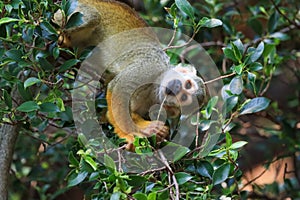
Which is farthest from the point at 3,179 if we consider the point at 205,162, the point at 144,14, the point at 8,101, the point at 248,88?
the point at 144,14

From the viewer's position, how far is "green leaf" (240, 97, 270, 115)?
5.51 ft

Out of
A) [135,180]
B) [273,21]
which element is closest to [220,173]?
[135,180]

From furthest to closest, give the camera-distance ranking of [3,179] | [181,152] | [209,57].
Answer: [209,57], [3,179], [181,152]

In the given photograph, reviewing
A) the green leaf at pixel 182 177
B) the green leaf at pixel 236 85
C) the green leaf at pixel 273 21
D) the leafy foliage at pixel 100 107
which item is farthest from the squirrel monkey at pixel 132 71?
the green leaf at pixel 273 21

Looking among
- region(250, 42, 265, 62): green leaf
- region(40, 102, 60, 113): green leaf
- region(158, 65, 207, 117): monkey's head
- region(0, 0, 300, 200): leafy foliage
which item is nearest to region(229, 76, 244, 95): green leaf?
region(0, 0, 300, 200): leafy foliage

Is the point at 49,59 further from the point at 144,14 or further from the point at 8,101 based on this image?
the point at 144,14

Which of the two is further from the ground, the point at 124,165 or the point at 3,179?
the point at 124,165

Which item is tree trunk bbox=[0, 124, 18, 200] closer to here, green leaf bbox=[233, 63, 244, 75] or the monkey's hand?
the monkey's hand

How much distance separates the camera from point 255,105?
1687 mm

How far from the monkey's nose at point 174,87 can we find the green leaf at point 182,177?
18.2 inches

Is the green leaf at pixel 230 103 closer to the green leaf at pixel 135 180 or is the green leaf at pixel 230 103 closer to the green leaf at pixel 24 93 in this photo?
the green leaf at pixel 135 180

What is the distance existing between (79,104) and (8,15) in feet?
1.29

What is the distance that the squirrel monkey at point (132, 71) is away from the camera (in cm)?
182

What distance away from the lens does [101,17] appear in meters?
2.06
